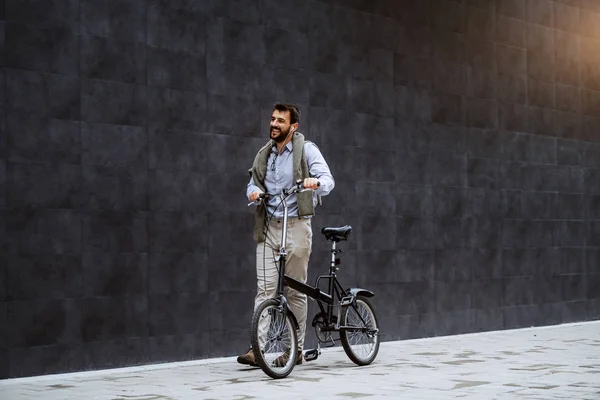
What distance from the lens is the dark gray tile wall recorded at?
24.3 ft

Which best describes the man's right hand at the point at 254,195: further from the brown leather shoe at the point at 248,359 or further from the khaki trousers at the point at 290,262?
the brown leather shoe at the point at 248,359

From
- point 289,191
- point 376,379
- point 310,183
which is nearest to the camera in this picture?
point 376,379

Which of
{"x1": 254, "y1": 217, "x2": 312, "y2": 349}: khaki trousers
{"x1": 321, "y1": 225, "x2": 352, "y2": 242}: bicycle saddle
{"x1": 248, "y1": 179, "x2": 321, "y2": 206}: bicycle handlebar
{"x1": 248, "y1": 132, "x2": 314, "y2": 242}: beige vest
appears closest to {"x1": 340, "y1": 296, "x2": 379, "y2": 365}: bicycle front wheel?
{"x1": 254, "y1": 217, "x2": 312, "y2": 349}: khaki trousers

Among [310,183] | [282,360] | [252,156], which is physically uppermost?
[252,156]

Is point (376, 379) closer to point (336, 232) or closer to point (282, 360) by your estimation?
point (282, 360)

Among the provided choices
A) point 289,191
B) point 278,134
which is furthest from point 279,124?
point 289,191

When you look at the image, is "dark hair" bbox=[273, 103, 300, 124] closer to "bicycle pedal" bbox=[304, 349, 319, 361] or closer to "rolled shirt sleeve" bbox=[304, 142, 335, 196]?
"rolled shirt sleeve" bbox=[304, 142, 335, 196]

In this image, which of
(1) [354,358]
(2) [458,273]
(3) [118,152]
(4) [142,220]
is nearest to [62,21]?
(3) [118,152]

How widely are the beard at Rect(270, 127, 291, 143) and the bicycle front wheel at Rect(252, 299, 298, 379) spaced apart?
1.25m

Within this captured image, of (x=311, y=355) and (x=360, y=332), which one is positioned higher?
(x=360, y=332)

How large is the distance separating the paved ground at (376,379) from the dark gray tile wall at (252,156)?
1.51 ft

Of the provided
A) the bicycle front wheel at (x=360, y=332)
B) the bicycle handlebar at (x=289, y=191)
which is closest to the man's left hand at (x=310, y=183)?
the bicycle handlebar at (x=289, y=191)

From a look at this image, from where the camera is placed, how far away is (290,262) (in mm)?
7848

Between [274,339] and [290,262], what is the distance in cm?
77
